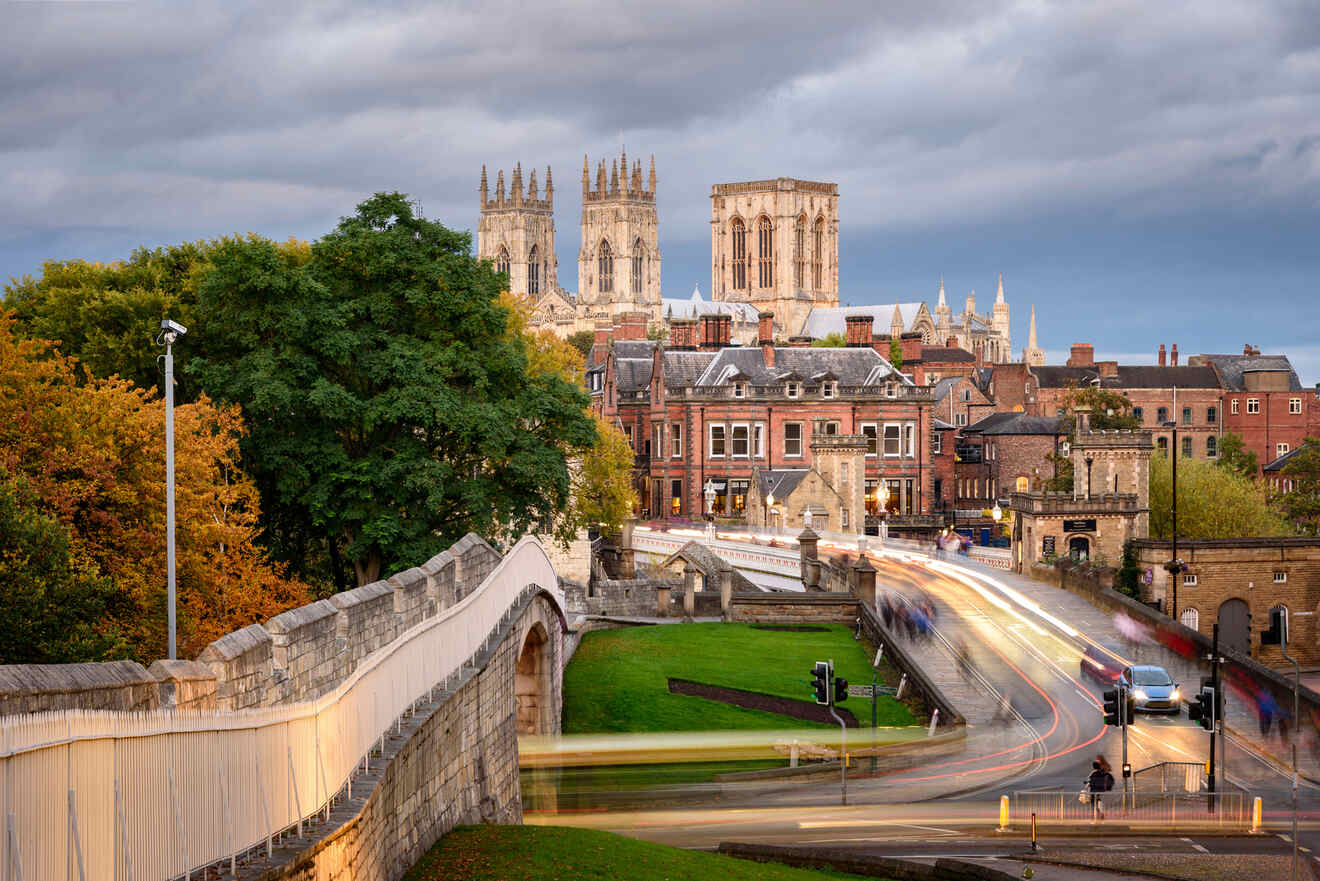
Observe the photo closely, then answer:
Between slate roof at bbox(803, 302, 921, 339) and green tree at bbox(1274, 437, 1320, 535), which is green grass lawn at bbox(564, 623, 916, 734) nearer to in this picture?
green tree at bbox(1274, 437, 1320, 535)

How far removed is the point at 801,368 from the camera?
9556 centimetres

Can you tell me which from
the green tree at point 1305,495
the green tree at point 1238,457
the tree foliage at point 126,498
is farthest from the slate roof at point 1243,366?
the tree foliage at point 126,498

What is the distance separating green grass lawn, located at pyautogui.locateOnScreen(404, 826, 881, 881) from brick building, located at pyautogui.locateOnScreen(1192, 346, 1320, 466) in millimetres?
111356

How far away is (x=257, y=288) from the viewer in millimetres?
37438

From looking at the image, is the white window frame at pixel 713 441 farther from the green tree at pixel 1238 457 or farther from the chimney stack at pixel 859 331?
the green tree at pixel 1238 457

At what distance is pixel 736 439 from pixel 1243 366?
6223cm

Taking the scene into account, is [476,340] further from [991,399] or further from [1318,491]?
[991,399]

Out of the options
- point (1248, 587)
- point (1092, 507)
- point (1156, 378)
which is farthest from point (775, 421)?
point (1156, 378)

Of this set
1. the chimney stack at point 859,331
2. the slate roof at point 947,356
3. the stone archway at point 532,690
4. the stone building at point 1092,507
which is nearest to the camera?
the stone archway at point 532,690

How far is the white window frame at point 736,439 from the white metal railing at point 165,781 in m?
76.2

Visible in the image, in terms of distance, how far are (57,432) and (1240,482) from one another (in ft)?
228

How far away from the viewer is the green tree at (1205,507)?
7806 cm

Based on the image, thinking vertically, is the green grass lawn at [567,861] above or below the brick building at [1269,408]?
below

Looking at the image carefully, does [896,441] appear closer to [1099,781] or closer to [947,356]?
[1099,781]
